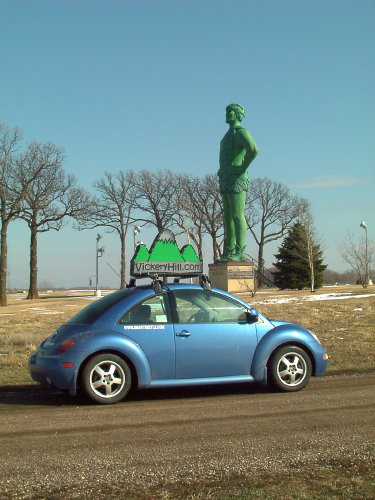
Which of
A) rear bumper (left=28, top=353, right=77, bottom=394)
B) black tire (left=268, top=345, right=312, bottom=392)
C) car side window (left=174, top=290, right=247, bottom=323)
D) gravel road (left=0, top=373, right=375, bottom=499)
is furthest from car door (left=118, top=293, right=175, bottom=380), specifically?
black tire (left=268, top=345, right=312, bottom=392)

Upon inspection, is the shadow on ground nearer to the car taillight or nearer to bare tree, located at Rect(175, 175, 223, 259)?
the car taillight

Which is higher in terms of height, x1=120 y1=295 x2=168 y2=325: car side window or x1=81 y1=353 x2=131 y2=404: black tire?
x1=120 y1=295 x2=168 y2=325: car side window

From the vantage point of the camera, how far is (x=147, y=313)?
24.3ft

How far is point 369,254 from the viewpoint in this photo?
53.9 m

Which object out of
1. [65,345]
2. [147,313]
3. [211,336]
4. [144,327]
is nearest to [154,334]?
[144,327]

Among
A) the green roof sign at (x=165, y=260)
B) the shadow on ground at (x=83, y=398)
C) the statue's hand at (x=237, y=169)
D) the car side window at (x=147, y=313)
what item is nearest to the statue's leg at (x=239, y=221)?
the statue's hand at (x=237, y=169)

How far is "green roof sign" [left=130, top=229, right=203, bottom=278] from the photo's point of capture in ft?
31.9

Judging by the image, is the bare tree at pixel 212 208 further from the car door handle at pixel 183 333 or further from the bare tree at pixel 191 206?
the car door handle at pixel 183 333

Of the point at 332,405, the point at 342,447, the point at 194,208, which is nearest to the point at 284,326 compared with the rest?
the point at 332,405

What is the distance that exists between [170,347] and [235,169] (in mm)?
27003

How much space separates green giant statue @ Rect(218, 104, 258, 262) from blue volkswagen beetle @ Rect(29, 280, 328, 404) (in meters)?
25.2

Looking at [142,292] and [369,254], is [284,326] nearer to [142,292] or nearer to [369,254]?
[142,292]

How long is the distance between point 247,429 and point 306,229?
44150 millimetres

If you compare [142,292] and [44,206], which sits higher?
[44,206]
